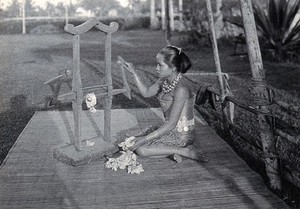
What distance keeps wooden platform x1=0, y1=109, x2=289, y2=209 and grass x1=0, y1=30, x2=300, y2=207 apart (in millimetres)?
923

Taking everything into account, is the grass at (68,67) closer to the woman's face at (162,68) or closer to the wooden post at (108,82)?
the woman's face at (162,68)

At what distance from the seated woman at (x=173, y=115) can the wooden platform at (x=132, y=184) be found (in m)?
0.12

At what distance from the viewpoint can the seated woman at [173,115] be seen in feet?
12.9

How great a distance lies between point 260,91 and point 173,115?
919 mm

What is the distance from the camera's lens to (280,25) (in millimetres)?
11539

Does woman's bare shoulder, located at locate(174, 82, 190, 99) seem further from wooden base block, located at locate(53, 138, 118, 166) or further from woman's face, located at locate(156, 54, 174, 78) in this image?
wooden base block, located at locate(53, 138, 118, 166)

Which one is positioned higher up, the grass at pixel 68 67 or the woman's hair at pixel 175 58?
the woman's hair at pixel 175 58

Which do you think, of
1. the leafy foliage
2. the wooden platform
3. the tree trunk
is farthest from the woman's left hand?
the tree trunk

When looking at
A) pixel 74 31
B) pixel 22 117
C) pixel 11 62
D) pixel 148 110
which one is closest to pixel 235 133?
pixel 148 110

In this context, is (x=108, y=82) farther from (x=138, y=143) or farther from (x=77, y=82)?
(x=138, y=143)

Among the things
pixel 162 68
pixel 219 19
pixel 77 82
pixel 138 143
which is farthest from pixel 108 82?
pixel 219 19

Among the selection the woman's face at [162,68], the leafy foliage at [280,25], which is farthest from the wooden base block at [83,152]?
the leafy foliage at [280,25]

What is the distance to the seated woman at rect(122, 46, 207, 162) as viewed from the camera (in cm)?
394

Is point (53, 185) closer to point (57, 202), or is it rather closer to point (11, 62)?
point (57, 202)
